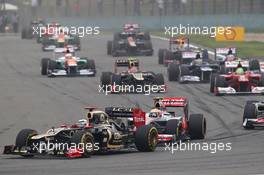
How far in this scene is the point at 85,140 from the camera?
66.2ft

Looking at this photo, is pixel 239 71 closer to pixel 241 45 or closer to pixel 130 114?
pixel 130 114

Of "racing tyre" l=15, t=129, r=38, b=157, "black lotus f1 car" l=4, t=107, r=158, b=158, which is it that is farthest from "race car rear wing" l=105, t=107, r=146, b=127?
"racing tyre" l=15, t=129, r=38, b=157

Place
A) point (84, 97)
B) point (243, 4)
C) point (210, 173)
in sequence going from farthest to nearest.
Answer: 1. point (243, 4)
2. point (84, 97)
3. point (210, 173)

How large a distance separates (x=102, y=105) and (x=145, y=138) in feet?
35.1

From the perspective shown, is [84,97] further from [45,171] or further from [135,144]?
[45,171]

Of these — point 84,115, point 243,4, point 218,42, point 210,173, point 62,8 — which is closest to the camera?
point 210,173

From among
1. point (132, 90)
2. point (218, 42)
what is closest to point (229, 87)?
point (132, 90)

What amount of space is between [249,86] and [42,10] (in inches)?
2989

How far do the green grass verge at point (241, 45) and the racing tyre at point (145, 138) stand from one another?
112ft

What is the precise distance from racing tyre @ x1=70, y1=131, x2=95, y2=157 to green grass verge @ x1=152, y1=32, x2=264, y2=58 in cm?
3554

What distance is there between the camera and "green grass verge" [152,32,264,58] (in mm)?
57469

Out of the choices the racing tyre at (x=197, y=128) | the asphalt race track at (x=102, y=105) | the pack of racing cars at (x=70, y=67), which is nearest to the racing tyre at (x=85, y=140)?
the asphalt race track at (x=102, y=105)

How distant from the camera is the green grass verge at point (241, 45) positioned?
2263 inches

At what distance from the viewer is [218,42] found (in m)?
70.7
